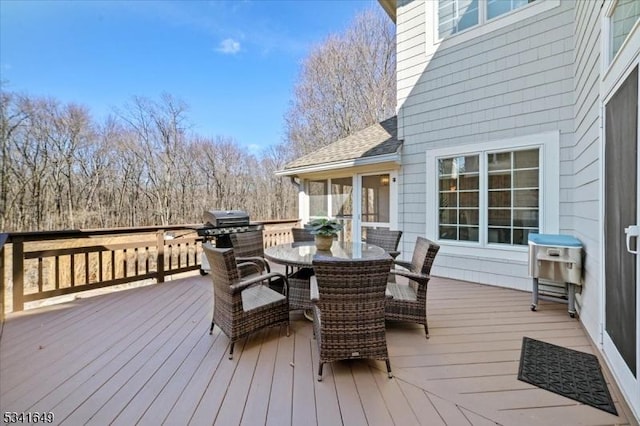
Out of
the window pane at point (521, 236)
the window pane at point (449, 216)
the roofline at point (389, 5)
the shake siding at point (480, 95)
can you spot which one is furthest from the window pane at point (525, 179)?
the roofline at point (389, 5)

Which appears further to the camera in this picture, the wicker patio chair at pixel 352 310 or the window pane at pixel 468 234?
the window pane at pixel 468 234

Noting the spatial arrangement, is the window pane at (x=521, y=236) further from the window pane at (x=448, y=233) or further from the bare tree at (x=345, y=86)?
the bare tree at (x=345, y=86)

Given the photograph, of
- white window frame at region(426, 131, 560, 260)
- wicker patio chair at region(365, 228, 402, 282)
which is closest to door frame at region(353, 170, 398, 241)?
white window frame at region(426, 131, 560, 260)

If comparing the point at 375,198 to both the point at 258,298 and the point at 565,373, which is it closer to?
the point at 258,298

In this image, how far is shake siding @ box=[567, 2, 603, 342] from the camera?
2721mm

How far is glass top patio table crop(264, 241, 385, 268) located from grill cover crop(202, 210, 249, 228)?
6.52 ft

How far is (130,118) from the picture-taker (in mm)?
9906

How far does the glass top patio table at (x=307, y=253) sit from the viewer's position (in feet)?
10.0

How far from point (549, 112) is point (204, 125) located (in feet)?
35.3

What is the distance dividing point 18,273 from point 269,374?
3.68 meters

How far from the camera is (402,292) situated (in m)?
3.13

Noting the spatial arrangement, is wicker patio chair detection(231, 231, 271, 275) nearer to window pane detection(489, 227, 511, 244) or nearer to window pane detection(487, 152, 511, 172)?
window pane detection(489, 227, 511, 244)

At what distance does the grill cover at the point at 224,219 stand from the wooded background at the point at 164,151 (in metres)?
5.69

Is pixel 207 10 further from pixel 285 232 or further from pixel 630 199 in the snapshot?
pixel 630 199
